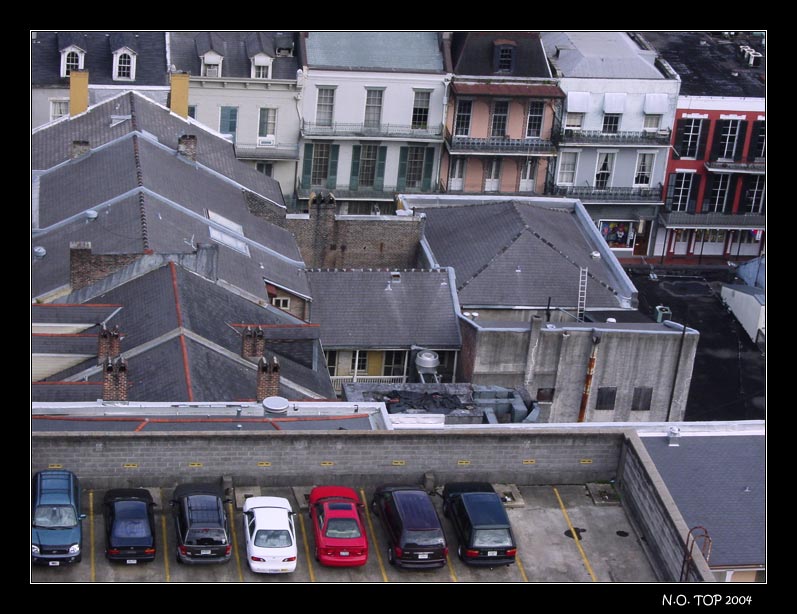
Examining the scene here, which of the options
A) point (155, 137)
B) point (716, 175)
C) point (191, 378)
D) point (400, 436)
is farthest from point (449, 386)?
point (716, 175)

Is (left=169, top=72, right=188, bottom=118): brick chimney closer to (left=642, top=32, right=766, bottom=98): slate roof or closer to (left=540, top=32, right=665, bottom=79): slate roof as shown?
(left=540, top=32, right=665, bottom=79): slate roof

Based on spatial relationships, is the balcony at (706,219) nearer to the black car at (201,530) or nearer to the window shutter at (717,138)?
the window shutter at (717,138)

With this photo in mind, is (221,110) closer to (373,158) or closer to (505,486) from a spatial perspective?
(373,158)

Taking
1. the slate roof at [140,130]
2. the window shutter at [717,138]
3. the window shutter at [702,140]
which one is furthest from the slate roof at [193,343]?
the window shutter at [717,138]

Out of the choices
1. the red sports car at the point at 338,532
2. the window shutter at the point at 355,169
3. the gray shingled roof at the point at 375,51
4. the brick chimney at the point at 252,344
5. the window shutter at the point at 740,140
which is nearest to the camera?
the red sports car at the point at 338,532

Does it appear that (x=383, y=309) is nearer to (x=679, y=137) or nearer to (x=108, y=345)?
(x=108, y=345)
